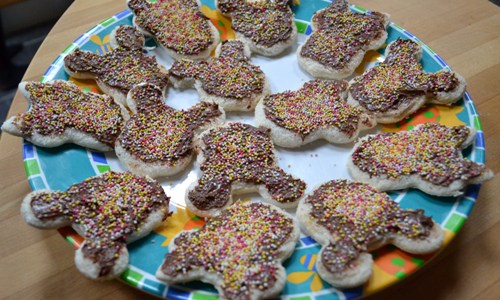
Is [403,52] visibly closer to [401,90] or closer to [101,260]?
[401,90]

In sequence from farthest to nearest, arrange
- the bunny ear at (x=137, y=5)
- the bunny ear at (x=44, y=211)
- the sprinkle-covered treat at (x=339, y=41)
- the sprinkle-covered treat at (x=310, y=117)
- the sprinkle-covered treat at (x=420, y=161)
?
1. the bunny ear at (x=137, y=5)
2. the sprinkle-covered treat at (x=339, y=41)
3. the sprinkle-covered treat at (x=310, y=117)
4. the sprinkle-covered treat at (x=420, y=161)
5. the bunny ear at (x=44, y=211)

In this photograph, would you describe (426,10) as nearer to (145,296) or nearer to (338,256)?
Result: (338,256)

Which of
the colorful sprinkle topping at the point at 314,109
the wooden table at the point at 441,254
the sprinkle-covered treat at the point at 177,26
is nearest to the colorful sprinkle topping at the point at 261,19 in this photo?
the sprinkle-covered treat at the point at 177,26

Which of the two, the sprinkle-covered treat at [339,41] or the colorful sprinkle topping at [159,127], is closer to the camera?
the colorful sprinkle topping at [159,127]

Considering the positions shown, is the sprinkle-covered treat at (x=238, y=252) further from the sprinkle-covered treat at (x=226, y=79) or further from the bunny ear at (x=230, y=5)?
the bunny ear at (x=230, y=5)

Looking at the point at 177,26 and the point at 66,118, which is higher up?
the point at 177,26

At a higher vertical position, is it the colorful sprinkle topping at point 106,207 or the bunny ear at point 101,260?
the colorful sprinkle topping at point 106,207

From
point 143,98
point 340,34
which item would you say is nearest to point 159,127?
point 143,98

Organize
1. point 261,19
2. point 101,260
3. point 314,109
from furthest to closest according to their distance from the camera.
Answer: point 261,19 → point 314,109 → point 101,260
